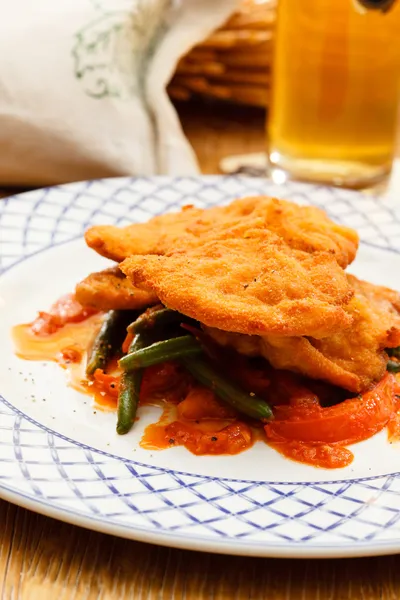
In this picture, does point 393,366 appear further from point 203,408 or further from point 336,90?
point 336,90

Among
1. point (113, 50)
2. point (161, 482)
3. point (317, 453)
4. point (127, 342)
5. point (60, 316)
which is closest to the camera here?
point (161, 482)

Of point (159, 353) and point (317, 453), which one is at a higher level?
point (159, 353)

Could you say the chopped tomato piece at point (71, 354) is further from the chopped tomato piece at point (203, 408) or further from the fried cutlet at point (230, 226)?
the chopped tomato piece at point (203, 408)

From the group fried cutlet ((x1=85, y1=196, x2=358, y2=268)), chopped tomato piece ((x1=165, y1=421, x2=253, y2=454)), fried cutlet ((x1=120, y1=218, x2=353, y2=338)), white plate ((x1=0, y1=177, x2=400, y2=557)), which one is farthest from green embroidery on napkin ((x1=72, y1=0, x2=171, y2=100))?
chopped tomato piece ((x1=165, y1=421, x2=253, y2=454))

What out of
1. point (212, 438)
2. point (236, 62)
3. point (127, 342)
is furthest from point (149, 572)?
point (236, 62)

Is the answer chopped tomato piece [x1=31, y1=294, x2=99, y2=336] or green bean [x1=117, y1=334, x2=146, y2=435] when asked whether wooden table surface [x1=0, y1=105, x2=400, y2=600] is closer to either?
green bean [x1=117, y1=334, x2=146, y2=435]

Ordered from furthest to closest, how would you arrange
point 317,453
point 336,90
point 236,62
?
point 236,62
point 336,90
point 317,453
